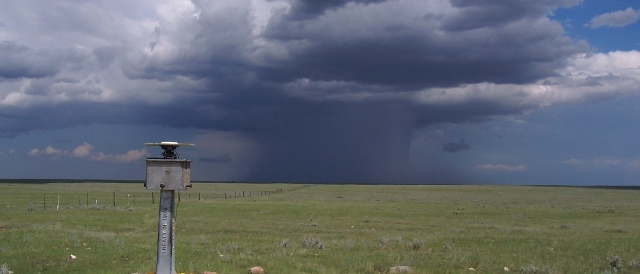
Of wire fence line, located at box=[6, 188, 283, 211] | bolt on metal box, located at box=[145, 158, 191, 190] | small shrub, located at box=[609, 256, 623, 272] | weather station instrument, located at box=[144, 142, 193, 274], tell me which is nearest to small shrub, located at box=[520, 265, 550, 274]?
small shrub, located at box=[609, 256, 623, 272]

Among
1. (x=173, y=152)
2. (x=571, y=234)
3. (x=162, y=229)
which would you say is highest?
(x=173, y=152)

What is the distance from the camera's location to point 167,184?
421 inches

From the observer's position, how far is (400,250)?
66.8 ft

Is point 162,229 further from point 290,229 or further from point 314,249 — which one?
point 290,229

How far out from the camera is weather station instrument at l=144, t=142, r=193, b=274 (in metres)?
10.7

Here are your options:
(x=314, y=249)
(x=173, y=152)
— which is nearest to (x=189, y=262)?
(x=173, y=152)

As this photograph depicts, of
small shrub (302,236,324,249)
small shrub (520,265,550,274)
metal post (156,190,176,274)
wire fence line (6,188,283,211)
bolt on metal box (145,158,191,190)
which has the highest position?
bolt on metal box (145,158,191,190)

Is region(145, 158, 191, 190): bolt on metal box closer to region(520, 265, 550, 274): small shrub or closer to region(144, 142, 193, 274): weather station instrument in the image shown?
region(144, 142, 193, 274): weather station instrument

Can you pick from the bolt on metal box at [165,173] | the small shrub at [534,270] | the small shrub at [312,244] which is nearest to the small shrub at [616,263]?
the small shrub at [534,270]

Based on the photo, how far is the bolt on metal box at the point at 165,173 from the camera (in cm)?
1069

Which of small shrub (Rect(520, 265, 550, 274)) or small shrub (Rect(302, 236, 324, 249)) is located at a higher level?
small shrub (Rect(302, 236, 324, 249))

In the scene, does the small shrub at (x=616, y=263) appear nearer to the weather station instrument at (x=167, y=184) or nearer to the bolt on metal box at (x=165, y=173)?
the weather station instrument at (x=167, y=184)

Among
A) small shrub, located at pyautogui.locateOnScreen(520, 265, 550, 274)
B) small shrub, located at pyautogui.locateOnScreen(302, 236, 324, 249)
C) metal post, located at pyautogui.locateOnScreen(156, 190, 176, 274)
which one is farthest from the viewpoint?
small shrub, located at pyautogui.locateOnScreen(302, 236, 324, 249)

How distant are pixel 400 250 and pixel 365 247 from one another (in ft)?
4.71
